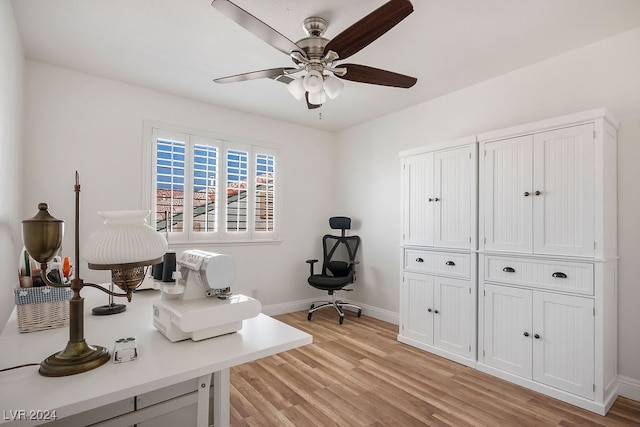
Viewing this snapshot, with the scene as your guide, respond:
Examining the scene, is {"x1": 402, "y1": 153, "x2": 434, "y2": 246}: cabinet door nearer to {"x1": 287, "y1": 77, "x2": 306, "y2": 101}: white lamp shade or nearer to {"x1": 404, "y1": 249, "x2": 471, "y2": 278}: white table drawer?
{"x1": 404, "y1": 249, "x2": 471, "y2": 278}: white table drawer

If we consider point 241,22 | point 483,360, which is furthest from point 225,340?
point 483,360

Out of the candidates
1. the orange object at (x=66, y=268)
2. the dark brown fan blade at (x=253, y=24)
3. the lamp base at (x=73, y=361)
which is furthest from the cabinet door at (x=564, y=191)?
the orange object at (x=66, y=268)

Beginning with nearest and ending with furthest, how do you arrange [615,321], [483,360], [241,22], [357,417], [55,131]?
1. [241,22]
2. [357,417]
3. [615,321]
4. [483,360]
5. [55,131]

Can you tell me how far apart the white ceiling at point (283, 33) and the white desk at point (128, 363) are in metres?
1.92

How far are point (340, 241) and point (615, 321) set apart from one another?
2814 mm

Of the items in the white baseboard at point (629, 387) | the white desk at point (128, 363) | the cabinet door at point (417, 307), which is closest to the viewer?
the white desk at point (128, 363)

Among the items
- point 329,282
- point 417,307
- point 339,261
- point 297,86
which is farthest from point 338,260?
point 297,86

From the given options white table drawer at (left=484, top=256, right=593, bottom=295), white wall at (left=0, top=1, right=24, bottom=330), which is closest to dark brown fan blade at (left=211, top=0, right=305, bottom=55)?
white wall at (left=0, top=1, right=24, bottom=330)

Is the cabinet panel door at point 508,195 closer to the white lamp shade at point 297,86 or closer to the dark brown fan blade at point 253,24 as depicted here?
the white lamp shade at point 297,86

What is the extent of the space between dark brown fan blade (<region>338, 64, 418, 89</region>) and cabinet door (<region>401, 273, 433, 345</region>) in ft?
6.08

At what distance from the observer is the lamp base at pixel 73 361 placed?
916 millimetres

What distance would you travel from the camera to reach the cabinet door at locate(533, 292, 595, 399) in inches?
86.0

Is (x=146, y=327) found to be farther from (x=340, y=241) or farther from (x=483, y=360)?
(x=340, y=241)

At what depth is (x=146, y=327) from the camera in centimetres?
135
